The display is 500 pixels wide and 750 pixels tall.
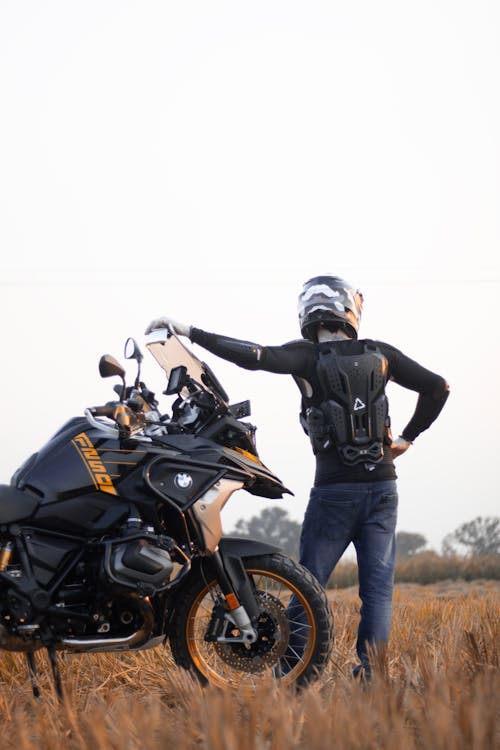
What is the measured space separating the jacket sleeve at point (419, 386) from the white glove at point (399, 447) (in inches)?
2.4

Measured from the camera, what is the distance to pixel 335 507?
5.41m

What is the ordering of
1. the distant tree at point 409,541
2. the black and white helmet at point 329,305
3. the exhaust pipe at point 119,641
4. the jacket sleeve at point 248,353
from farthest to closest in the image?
the distant tree at point 409,541 < the black and white helmet at point 329,305 < the jacket sleeve at point 248,353 < the exhaust pipe at point 119,641

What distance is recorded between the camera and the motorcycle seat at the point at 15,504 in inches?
186

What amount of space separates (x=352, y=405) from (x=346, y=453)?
0.85 ft

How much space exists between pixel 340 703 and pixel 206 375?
89.6 inches

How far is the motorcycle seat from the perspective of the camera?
15.5 ft

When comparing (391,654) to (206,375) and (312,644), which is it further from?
(206,375)

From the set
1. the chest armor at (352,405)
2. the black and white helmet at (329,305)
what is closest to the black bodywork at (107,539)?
the chest armor at (352,405)

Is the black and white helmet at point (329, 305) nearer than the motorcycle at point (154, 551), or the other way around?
the motorcycle at point (154, 551)

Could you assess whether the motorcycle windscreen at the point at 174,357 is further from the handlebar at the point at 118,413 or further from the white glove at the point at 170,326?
the handlebar at the point at 118,413

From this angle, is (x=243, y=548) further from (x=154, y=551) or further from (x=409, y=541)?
(x=409, y=541)

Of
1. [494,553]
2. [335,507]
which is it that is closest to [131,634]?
[335,507]

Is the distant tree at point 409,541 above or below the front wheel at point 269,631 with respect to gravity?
above

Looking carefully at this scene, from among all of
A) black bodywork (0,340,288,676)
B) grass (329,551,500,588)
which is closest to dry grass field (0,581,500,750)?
black bodywork (0,340,288,676)
